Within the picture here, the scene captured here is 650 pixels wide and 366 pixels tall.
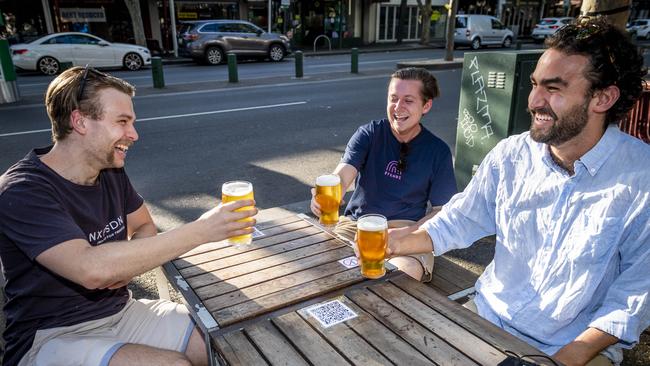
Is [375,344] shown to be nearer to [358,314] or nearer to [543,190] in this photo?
[358,314]

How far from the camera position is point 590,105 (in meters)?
1.76

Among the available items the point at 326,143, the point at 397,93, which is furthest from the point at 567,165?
the point at 326,143

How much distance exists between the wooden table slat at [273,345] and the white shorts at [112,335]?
631 mm

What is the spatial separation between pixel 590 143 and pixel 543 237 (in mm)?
415

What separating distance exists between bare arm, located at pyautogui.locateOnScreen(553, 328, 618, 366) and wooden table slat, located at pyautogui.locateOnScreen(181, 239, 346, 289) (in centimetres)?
101

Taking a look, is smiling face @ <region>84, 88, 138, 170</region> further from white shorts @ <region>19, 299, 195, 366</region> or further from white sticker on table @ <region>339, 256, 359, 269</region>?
white sticker on table @ <region>339, 256, 359, 269</region>

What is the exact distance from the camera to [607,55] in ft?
5.73

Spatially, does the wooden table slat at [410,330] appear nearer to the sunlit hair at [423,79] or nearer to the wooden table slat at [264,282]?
the wooden table slat at [264,282]

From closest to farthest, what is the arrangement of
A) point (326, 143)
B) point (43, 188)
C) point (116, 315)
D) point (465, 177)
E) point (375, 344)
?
point (375, 344) < point (43, 188) < point (116, 315) < point (465, 177) < point (326, 143)

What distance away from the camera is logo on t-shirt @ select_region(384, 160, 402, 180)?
2852 millimetres

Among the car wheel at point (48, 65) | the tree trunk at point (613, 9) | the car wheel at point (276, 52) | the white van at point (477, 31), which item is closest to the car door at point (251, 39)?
the car wheel at point (276, 52)

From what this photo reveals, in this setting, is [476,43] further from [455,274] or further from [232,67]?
[455,274]

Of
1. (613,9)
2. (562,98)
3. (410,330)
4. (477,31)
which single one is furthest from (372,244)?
(477,31)

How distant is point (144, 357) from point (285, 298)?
1.95 ft
